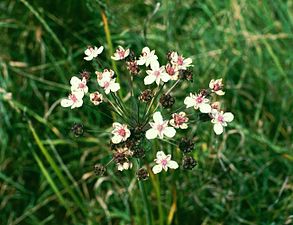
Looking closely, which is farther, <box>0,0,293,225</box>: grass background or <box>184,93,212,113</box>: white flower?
<box>0,0,293,225</box>: grass background

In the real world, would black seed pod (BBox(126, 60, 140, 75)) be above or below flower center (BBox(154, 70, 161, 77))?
above

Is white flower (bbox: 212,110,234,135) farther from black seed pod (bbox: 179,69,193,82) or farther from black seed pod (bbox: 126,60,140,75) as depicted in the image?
black seed pod (bbox: 126,60,140,75)

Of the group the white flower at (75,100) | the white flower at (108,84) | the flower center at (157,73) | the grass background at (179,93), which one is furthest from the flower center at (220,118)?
the grass background at (179,93)

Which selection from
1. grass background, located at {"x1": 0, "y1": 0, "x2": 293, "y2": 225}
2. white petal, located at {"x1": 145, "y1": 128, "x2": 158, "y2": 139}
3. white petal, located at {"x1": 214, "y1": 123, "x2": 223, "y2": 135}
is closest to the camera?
white petal, located at {"x1": 145, "y1": 128, "x2": 158, "y2": 139}

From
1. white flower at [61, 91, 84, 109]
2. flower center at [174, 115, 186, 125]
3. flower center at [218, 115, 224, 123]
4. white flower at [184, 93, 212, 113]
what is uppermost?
white flower at [61, 91, 84, 109]

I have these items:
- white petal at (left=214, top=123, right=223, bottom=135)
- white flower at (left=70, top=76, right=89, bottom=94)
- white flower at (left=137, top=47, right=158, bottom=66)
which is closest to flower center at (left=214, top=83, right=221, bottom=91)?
white petal at (left=214, top=123, right=223, bottom=135)

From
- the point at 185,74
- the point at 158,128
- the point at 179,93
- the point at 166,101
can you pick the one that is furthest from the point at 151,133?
the point at 179,93

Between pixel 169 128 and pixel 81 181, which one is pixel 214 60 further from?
pixel 169 128
